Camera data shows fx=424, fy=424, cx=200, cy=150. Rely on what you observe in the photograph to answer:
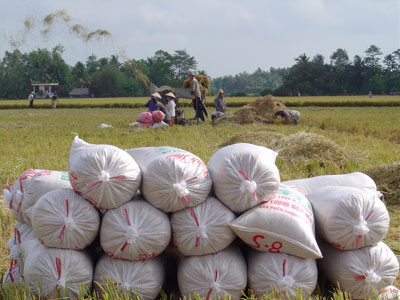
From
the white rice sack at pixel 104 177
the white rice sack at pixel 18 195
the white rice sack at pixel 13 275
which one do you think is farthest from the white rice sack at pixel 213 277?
A: the white rice sack at pixel 18 195

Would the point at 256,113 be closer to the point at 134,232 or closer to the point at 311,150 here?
the point at 311,150

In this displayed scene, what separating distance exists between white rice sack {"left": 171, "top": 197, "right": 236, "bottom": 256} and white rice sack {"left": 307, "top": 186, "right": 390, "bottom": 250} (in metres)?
0.57

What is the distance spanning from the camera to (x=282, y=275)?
7.63ft

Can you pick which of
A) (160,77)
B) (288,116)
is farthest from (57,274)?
(160,77)

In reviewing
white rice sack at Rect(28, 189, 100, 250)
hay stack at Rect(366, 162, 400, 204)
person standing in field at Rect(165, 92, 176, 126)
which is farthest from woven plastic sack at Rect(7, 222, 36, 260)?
person standing in field at Rect(165, 92, 176, 126)

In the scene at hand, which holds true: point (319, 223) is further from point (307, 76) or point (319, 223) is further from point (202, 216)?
point (307, 76)

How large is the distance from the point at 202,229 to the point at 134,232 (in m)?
0.37

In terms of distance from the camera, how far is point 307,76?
63.8 m

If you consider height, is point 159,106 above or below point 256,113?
above

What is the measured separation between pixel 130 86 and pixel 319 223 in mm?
59704

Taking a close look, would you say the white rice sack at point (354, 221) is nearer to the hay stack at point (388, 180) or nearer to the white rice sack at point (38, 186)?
the white rice sack at point (38, 186)

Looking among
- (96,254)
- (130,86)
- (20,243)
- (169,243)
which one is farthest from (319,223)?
(130,86)

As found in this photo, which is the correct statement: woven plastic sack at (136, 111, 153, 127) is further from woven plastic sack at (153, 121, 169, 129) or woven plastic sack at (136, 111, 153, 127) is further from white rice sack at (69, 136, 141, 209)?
white rice sack at (69, 136, 141, 209)

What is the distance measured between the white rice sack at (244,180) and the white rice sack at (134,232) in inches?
14.9
